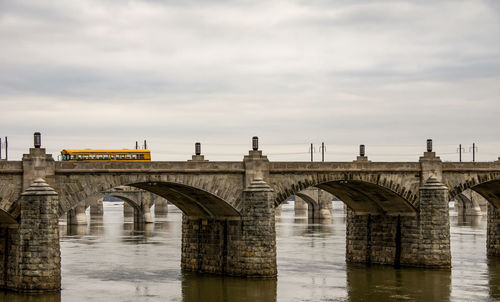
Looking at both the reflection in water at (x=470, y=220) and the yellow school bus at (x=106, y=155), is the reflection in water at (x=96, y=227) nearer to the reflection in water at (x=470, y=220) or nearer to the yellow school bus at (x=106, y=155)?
the yellow school bus at (x=106, y=155)

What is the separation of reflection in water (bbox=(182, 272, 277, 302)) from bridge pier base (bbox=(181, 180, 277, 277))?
868mm

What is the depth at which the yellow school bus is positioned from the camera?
60.8 metres

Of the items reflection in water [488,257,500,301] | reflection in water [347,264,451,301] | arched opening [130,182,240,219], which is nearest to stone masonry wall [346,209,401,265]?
reflection in water [347,264,451,301]

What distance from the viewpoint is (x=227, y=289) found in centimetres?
5631

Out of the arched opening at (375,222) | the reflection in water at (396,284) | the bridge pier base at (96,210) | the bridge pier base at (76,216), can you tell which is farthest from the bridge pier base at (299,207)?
the reflection in water at (396,284)

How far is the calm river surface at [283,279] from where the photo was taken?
54250 millimetres

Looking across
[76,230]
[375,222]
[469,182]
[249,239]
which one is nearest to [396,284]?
[249,239]

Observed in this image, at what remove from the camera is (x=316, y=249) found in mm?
85750

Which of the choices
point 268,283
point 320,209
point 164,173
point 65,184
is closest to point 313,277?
point 268,283

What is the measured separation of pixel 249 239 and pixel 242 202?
9.83 ft

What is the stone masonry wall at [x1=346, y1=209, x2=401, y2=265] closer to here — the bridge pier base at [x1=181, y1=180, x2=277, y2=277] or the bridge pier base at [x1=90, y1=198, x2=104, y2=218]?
the bridge pier base at [x1=181, y1=180, x2=277, y2=277]

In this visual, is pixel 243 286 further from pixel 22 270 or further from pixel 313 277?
pixel 22 270

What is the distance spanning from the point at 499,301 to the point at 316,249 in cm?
3407

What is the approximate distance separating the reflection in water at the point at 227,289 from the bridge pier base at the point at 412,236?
14237 millimetres
